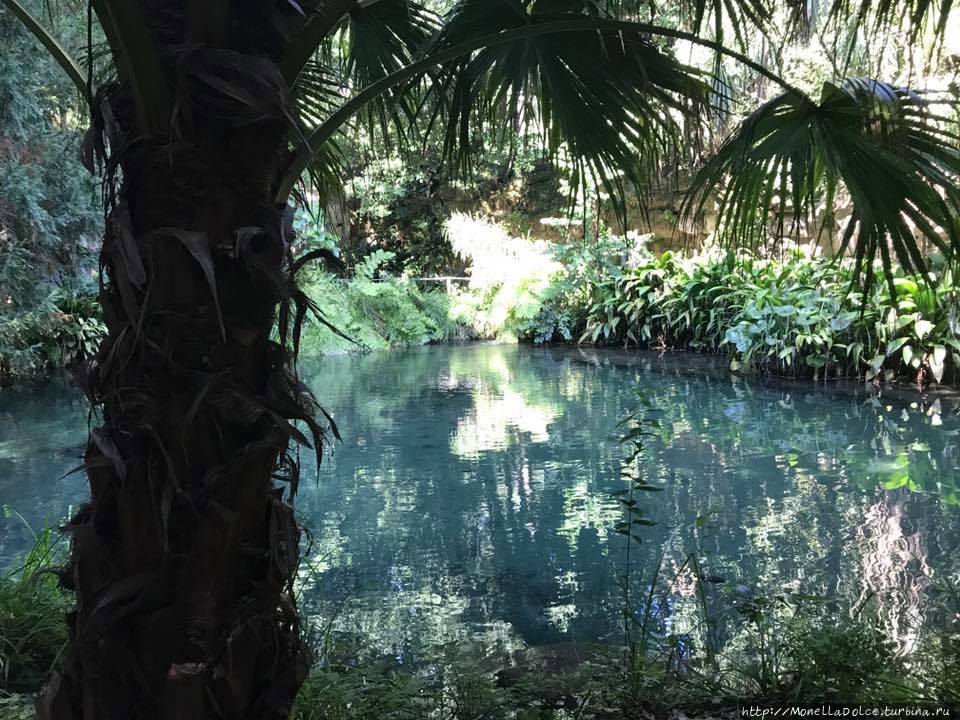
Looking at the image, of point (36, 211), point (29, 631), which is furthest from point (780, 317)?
point (36, 211)

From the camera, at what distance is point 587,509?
4.43 meters

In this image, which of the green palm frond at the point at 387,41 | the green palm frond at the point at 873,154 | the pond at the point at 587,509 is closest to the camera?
the green palm frond at the point at 873,154

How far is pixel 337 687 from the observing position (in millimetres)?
2051

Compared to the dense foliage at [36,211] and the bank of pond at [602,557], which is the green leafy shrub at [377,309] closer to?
the dense foliage at [36,211]

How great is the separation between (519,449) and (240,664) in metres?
4.97

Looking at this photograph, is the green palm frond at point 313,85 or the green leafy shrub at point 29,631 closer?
the green leafy shrub at point 29,631

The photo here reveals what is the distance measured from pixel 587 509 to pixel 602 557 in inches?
30.7

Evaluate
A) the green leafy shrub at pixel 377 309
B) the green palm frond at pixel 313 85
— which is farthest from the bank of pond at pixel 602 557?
the green leafy shrub at pixel 377 309

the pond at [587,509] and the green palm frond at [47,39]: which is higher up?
the green palm frond at [47,39]

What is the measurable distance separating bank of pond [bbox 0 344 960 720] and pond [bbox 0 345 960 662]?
0.02 m

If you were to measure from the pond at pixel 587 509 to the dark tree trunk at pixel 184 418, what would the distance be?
4.27 ft

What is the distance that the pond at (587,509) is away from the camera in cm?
304

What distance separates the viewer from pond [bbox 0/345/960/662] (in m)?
3.04

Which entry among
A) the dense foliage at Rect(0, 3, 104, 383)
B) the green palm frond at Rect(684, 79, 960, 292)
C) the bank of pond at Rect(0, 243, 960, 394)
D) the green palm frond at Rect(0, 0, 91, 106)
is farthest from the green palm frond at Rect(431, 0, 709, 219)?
the dense foliage at Rect(0, 3, 104, 383)
